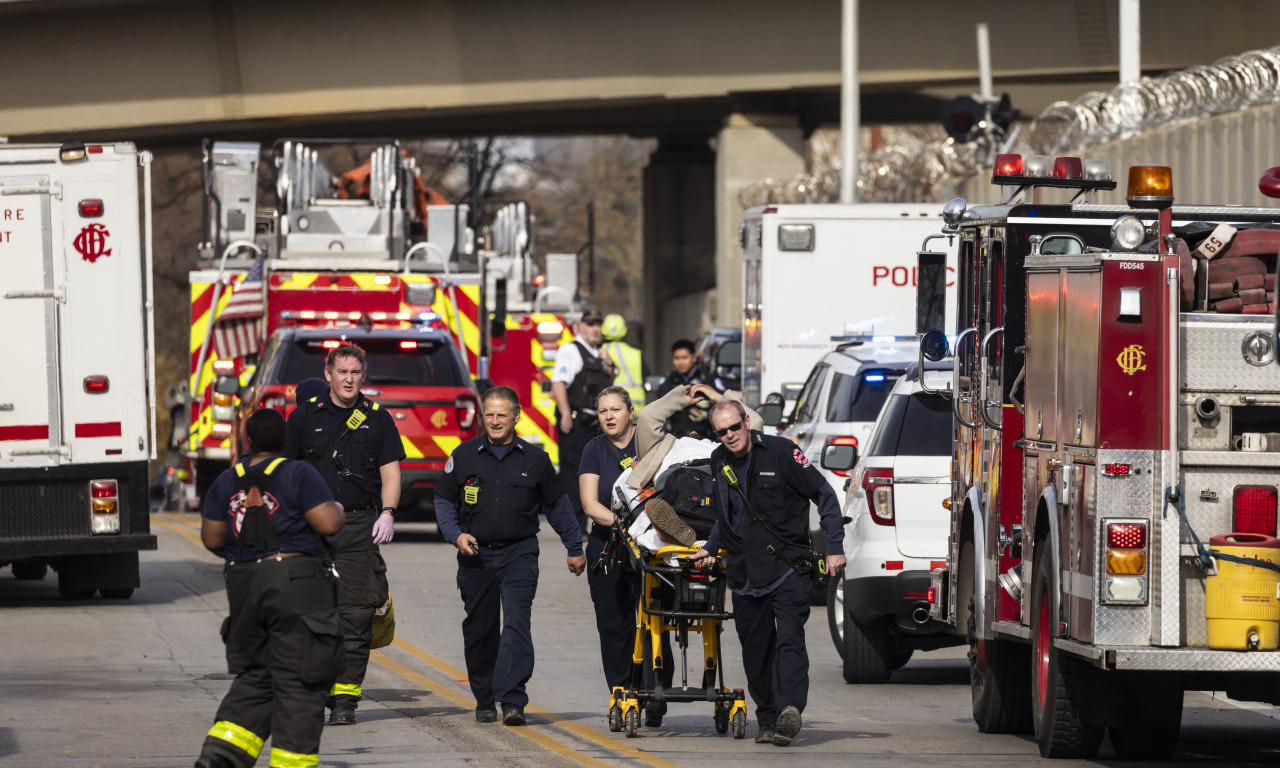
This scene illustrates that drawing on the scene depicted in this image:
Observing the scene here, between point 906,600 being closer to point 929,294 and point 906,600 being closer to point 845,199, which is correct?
point 929,294

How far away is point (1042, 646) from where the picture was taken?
10.4 meters

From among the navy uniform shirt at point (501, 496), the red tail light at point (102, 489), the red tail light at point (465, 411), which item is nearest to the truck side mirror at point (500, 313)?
the red tail light at point (465, 411)

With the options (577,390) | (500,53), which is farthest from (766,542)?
(500,53)

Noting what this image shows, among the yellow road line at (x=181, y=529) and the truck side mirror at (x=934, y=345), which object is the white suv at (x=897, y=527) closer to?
the truck side mirror at (x=934, y=345)

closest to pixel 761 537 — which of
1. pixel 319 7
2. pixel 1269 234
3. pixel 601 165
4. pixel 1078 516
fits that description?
pixel 1078 516

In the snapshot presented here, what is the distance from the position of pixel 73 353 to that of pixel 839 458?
19.6 feet

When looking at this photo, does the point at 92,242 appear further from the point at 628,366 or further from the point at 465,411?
the point at 628,366

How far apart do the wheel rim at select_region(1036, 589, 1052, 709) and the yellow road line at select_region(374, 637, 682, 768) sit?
5.46 feet

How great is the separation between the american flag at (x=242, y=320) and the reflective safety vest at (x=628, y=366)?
13.6 feet

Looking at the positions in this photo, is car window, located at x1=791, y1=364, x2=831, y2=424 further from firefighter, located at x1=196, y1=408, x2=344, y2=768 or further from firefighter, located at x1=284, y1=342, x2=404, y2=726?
firefighter, located at x1=196, y1=408, x2=344, y2=768

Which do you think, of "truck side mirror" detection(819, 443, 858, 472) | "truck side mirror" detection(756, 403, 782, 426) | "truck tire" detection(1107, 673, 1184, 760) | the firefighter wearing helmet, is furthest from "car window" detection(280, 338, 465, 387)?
"truck tire" detection(1107, 673, 1184, 760)

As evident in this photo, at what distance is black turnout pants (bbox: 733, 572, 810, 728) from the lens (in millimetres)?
10984

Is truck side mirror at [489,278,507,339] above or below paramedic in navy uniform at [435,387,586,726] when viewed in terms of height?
above

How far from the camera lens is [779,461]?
1124 cm
